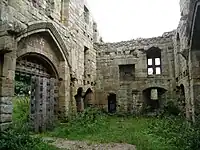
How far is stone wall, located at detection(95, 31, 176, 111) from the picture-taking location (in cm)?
1209

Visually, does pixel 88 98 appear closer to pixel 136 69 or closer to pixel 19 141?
pixel 136 69

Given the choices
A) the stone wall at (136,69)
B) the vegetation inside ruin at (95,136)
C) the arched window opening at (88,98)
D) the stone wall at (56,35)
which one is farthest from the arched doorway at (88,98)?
the vegetation inside ruin at (95,136)

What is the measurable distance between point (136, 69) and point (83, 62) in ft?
10.8

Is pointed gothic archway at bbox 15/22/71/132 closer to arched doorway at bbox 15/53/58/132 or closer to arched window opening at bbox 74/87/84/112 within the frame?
arched doorway at bbox 15/53/58/132

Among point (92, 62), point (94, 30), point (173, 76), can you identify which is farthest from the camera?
point (94, 30)

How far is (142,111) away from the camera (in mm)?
12195

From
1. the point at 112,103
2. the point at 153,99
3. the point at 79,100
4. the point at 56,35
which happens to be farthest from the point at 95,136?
the point at 153,99

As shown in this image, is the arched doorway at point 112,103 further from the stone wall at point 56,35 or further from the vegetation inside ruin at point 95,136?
the vegetation inside ruin at point 95,136

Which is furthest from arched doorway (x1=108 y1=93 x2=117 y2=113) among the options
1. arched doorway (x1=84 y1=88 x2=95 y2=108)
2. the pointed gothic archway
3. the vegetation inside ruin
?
the pointed gothic archway

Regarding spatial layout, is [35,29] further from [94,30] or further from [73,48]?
[94,30]

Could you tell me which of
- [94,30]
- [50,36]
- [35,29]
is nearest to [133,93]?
[94,30]

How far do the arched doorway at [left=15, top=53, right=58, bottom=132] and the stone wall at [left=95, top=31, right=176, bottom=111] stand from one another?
512 centimetres

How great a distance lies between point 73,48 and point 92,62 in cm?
301

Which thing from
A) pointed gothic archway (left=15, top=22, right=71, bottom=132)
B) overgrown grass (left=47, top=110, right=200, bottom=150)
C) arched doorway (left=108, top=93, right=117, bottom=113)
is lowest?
overgrown grass (left=47, top=110, right=200, bottom=150)
